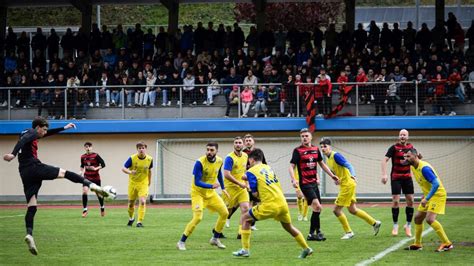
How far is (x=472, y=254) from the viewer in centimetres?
1578

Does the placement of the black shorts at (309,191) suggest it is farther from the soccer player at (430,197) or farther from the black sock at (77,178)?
the black sock at (77,178)

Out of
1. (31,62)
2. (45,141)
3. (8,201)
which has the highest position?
(31,62)

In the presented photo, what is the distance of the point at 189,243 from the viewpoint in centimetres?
1817

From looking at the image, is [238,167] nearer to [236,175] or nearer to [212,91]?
[236,175]

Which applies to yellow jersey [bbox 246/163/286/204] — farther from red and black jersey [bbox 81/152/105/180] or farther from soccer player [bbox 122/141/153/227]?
red and black jersey [bbox 81/152/105/180]

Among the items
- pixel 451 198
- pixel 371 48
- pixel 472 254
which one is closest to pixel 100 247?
pixel 472 254

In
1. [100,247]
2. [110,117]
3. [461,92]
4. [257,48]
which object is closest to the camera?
[100,247]

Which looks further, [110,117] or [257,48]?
[257,48]

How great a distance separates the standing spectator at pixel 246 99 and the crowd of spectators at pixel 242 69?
47mm

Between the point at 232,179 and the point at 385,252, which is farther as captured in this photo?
the point at 232,179

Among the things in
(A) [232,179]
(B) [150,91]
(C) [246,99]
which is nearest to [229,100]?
(C) [246,99]

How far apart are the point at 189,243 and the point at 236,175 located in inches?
81.0

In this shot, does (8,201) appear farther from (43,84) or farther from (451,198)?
(451,198)

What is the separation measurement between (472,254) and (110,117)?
771 inches
